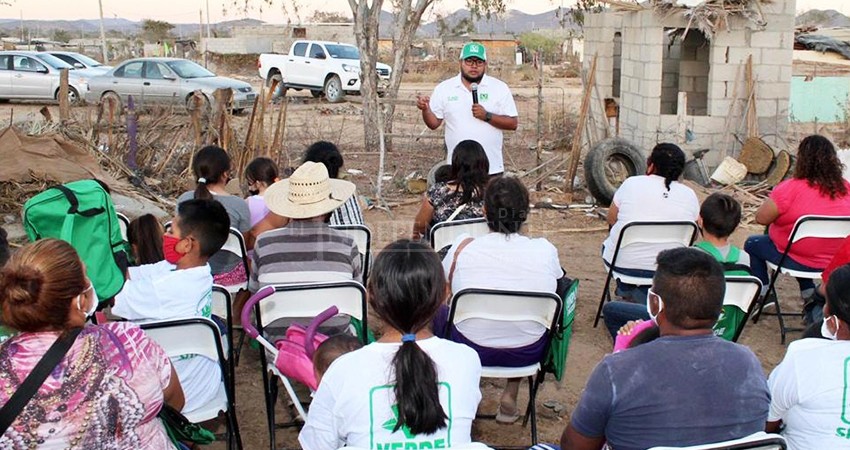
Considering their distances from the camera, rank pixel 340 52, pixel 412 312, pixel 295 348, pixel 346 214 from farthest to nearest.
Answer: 1. pixel 340 52
2. pixel 346 214
3. pixel 295 348
4. pixel 412 312

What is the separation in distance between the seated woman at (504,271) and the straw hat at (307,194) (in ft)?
2.32

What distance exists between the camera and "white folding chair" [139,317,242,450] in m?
3.07

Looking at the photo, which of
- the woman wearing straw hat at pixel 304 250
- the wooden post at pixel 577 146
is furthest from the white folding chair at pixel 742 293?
the wooden post at pixel 577 146

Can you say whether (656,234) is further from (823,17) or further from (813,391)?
(823,17)

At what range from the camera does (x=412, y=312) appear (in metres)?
2.50

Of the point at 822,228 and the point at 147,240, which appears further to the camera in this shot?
the point at 822,228

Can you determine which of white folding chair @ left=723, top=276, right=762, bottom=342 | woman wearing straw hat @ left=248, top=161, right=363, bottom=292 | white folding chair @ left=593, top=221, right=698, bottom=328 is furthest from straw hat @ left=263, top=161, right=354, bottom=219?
white folding chair @ left=723, top=276, right=762, bottom=342

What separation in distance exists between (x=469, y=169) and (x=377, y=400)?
2.84 meters

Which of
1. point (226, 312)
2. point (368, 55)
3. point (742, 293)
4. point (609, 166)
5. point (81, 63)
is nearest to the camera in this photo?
point (226, 312)

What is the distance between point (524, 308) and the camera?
143 inches

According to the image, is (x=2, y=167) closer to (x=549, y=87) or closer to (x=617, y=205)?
(x=617, y=205)

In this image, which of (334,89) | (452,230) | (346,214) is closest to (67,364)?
(452,230)

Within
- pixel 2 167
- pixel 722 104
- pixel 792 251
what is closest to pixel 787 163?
pixel 722 104

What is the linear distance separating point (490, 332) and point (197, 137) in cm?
623
